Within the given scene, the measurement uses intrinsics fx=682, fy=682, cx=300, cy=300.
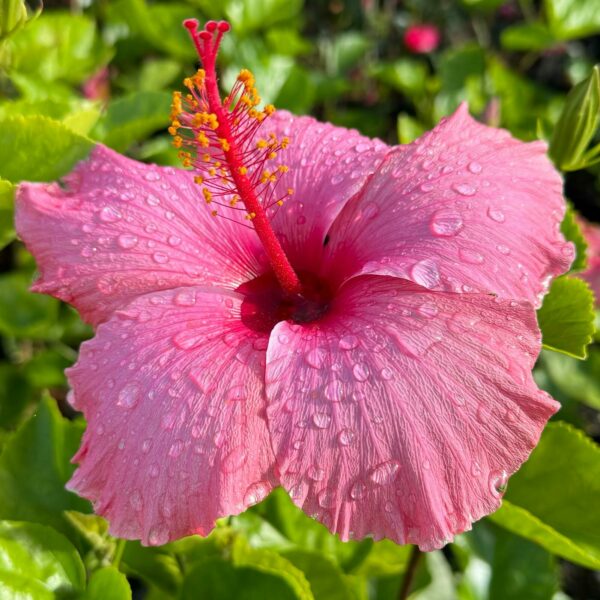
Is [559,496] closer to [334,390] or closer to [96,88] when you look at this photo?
[334,390]

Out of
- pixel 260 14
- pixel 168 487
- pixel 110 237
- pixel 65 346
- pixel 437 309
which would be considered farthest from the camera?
pixel 260 14

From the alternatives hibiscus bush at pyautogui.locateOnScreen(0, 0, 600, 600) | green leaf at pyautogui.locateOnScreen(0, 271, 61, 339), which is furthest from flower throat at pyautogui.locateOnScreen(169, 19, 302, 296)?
green leaf at pyautogui.locateOnScreen(0, 271, 61, 339)

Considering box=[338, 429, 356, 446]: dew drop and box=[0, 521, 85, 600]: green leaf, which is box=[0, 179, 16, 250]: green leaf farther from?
box=[338, 429, 356, 446]: dew drop

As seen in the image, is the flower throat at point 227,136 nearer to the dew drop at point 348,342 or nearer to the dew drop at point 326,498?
the dew drop at point 348,342

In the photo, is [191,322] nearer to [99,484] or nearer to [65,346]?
[99,484]

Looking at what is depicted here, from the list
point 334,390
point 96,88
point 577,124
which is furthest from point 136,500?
point 96,88

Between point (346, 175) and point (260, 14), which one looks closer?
point (346, 175)

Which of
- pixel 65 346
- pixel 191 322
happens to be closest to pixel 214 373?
pixel 191 322
